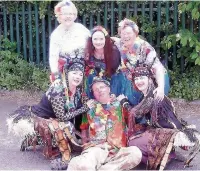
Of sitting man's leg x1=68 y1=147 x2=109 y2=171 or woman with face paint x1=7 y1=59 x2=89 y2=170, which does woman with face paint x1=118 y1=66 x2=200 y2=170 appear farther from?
woman with face paint x1=7 y1=59 x2=89 y2=170

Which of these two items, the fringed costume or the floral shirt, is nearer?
the fringed costume

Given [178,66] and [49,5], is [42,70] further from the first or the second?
[178,66]

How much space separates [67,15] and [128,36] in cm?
65

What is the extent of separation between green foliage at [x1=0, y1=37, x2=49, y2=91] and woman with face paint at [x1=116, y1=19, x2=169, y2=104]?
3016 mm

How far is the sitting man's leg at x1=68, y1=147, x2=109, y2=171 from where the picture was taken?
16.9ft

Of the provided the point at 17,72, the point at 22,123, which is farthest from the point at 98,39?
the point at 17,72

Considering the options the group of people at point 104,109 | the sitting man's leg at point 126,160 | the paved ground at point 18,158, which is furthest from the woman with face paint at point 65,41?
the sitting man's leg at point 126,160

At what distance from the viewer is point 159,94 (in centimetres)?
559

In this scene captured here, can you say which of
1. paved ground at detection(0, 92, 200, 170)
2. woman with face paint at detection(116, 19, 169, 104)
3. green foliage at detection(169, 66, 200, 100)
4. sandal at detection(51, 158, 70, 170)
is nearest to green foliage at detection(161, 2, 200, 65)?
green foliage at detection(169, 66, 200, 100)

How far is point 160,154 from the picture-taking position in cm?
547

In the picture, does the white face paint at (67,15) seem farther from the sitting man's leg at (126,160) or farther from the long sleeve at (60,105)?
the sitting man's leg at (126,160)

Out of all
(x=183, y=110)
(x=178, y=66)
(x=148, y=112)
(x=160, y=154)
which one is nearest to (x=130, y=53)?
(x=148, y=112)

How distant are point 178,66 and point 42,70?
6.99 feet

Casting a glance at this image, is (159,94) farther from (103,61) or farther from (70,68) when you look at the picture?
(70,68)
